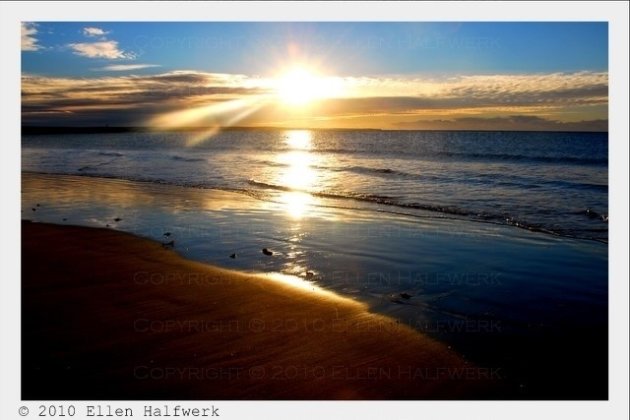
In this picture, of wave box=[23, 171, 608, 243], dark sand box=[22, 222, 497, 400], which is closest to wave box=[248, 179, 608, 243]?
wave box=[23, 171, 608, 243]

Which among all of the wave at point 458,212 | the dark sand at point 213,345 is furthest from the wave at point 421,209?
the dark sand at point 213,345

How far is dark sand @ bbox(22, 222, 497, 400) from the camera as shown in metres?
4.85

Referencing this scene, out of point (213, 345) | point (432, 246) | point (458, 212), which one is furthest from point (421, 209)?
point (213, 345)

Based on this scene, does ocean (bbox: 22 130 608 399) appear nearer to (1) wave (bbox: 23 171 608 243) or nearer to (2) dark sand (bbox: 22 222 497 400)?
(1) wave (bbox: 23 171 608 243)

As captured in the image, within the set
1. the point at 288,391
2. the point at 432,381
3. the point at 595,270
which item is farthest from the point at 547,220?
the point at 288,391

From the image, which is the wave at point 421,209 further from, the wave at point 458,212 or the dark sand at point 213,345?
the dark sand at point 213,345

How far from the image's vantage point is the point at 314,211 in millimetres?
14539

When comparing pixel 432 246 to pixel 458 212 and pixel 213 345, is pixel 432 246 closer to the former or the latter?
pixel 458 212

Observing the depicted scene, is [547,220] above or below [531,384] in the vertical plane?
above

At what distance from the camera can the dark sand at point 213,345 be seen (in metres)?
4.85

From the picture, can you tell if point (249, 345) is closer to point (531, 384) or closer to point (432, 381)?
point (432, 381)

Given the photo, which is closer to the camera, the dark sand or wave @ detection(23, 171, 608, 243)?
the dark sand

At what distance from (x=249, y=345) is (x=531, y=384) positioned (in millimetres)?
2808

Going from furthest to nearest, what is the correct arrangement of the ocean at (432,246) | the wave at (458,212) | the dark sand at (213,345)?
the wave at (458,212) < the ocean at (432,246) < the dark sand at (213,345)
